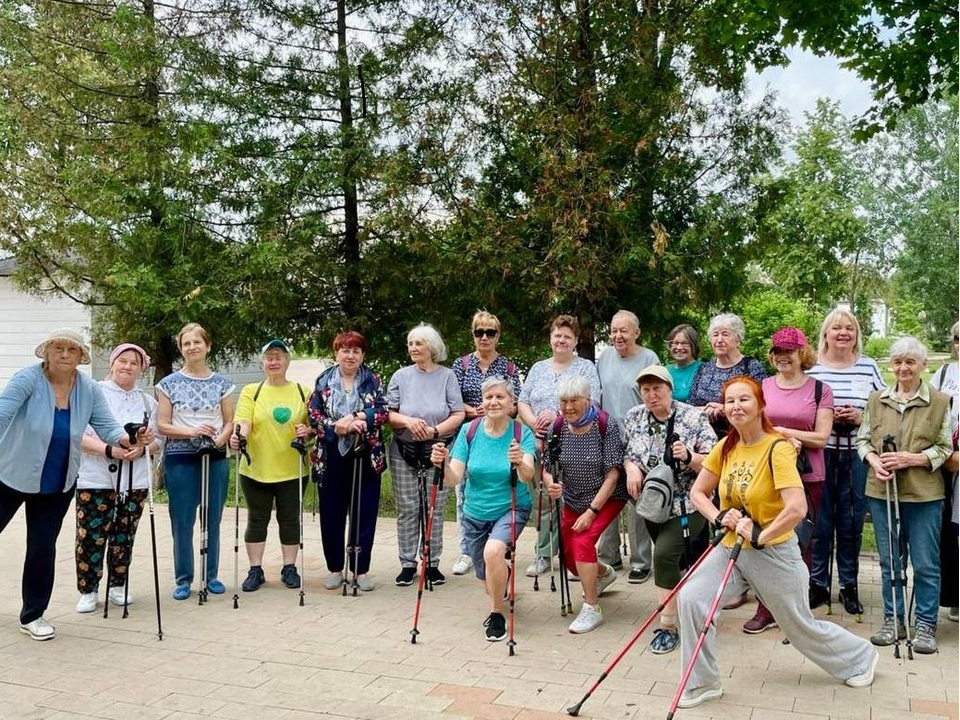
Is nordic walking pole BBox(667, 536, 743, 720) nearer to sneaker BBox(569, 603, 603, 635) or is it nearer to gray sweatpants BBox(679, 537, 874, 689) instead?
gray sweatpants BBox(679, 537, 874, 689)

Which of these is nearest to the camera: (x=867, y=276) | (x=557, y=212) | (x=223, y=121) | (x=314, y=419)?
(x=314, y=419)

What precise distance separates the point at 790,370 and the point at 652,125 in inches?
160

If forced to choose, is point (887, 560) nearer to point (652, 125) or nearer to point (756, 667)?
point (756, 667)

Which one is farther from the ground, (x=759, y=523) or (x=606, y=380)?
(x=606, y=380)

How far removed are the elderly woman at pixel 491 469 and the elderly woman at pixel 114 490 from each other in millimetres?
1996

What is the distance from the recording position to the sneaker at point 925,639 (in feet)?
16.3

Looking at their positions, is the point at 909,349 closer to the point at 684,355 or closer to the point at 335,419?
the point at 684,355

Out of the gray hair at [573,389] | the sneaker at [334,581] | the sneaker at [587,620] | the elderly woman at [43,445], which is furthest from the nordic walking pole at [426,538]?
the elderly woman at [43,445]

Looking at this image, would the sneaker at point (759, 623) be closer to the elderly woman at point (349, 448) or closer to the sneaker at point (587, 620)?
the sneaker at point (587, 620)

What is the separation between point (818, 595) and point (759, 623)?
0.63 metres

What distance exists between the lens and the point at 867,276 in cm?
1097

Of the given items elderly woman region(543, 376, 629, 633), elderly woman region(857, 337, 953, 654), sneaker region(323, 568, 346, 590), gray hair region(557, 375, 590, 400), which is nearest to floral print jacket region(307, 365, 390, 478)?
sneaker region(323, 568, 346, 590)

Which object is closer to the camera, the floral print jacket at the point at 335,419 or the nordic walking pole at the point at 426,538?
the nordic walking pole at the point at 426,538

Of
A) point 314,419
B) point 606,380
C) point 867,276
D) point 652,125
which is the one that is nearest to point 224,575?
point 314,419
